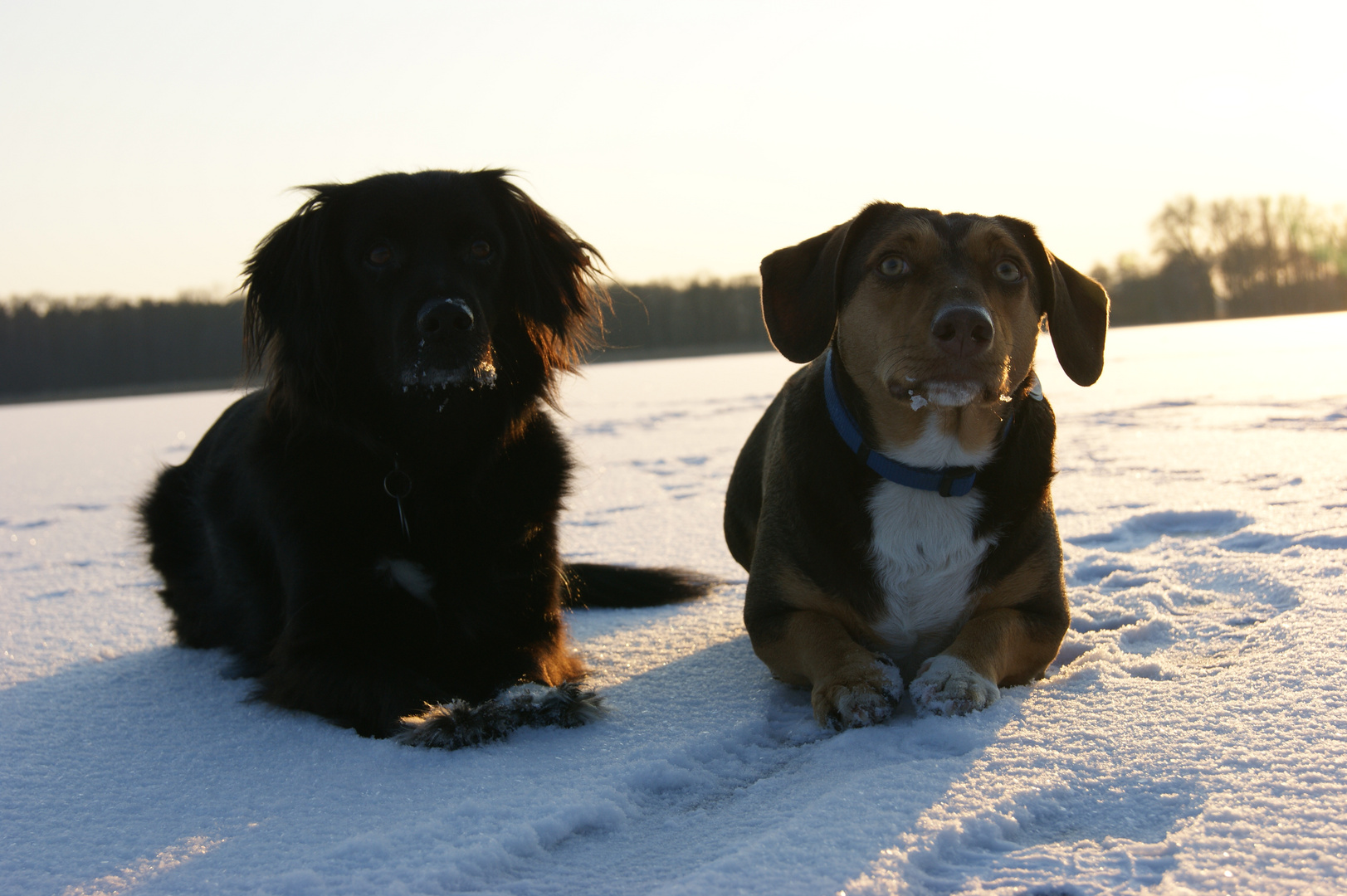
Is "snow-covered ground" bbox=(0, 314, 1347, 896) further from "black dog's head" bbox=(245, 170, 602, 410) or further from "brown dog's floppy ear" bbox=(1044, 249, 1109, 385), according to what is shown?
"brown dog's floppy ear" bbox=(1044, 249, 1109, 385)

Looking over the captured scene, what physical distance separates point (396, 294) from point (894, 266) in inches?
57.2

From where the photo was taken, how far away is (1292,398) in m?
9.91

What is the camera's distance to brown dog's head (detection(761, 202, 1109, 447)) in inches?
102

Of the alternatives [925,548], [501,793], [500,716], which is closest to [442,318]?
[500,716]

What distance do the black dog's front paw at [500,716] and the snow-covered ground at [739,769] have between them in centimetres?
5

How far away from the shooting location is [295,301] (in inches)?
116

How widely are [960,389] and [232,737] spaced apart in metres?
2.13

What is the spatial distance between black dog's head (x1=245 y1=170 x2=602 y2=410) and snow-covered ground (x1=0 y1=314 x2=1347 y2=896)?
49 centimetres

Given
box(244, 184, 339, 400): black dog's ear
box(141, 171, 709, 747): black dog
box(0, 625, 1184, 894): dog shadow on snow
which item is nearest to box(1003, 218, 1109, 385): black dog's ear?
box(0, 625, 1184, 894): dog shadow on snow

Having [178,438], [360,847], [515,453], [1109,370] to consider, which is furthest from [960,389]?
[1109,370]

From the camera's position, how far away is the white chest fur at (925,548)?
281 centimetres

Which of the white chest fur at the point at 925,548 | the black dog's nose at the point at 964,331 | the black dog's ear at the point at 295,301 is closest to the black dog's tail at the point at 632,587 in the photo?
the white chest fur at the point at 925,548

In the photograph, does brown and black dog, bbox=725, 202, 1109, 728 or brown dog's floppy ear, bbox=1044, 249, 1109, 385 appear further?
brown dog's floppy ear, bbox=1044, 249, 1109, 385

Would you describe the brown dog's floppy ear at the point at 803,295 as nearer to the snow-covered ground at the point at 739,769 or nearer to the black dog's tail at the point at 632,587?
the snow-covered ground at the point at 739,769
